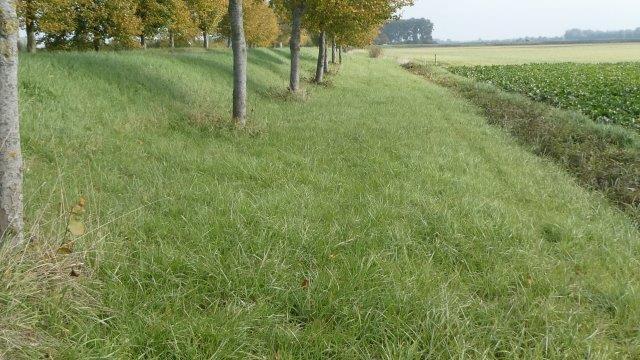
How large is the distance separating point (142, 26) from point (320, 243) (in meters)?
25.6

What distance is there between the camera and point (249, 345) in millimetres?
2857

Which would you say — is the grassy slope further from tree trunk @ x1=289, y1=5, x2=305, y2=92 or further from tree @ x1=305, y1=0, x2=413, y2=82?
tree @ x1=305, y1=0, x2=413, y2=82

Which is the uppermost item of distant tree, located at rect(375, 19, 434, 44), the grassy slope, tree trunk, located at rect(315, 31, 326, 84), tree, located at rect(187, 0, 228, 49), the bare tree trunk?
distant tree, located at rect(375, 19, 434, 44)

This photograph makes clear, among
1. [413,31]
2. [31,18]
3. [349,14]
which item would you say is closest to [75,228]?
[349,14]

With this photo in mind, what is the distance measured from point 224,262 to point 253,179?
254cm

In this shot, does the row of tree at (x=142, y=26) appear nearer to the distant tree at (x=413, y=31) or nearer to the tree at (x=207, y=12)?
the tree at (x=207, y=12)

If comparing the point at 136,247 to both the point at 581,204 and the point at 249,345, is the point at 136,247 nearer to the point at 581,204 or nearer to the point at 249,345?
the point at 249,345

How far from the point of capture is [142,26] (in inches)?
1011

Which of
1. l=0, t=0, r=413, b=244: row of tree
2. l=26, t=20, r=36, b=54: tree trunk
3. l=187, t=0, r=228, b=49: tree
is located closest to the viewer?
l=0, t=0, r=413, b=244: row of tree

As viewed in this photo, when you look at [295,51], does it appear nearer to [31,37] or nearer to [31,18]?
[31,18]

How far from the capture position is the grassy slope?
3.02m

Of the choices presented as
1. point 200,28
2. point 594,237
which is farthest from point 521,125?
point 200,28

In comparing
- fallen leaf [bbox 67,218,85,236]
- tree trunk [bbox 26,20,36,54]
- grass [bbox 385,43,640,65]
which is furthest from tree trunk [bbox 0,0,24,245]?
grass [bbox 385,43,640,65]

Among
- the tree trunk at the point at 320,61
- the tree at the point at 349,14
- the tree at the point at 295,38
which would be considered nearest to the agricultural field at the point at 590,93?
the tree at the point at 349,14
